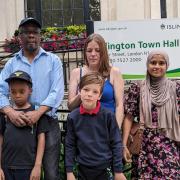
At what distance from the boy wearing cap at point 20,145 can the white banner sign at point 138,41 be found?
2297mm

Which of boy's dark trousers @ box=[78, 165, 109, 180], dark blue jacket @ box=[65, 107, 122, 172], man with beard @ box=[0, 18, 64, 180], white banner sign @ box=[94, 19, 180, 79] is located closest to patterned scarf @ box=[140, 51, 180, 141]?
dark blue jacket @ box=[65, 107, 122, 172]

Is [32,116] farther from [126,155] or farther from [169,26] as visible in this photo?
[169,26]

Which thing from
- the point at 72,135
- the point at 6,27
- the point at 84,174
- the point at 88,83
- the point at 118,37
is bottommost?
the point at 84,174

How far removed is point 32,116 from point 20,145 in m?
0.28

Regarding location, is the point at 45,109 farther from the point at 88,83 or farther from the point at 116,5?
the point at 116,5

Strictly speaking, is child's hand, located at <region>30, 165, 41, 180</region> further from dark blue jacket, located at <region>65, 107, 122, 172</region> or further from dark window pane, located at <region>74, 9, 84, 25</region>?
dark window pane, located at <region>74, 9, 84, 25</region>

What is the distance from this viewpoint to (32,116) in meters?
4.12

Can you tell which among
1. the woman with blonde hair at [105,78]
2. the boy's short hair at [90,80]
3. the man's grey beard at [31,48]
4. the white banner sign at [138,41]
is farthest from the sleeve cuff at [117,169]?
the white banner sign at [138,41]

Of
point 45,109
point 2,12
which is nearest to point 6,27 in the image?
point 2,12

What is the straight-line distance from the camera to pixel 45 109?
4.21m

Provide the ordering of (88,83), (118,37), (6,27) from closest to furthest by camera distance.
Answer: (88,83), (118,37), (6,27)

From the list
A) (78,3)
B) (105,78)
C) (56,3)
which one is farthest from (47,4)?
(105,78)

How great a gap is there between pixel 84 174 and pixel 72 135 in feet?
1.18

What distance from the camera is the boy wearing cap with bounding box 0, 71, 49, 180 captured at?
411cm
